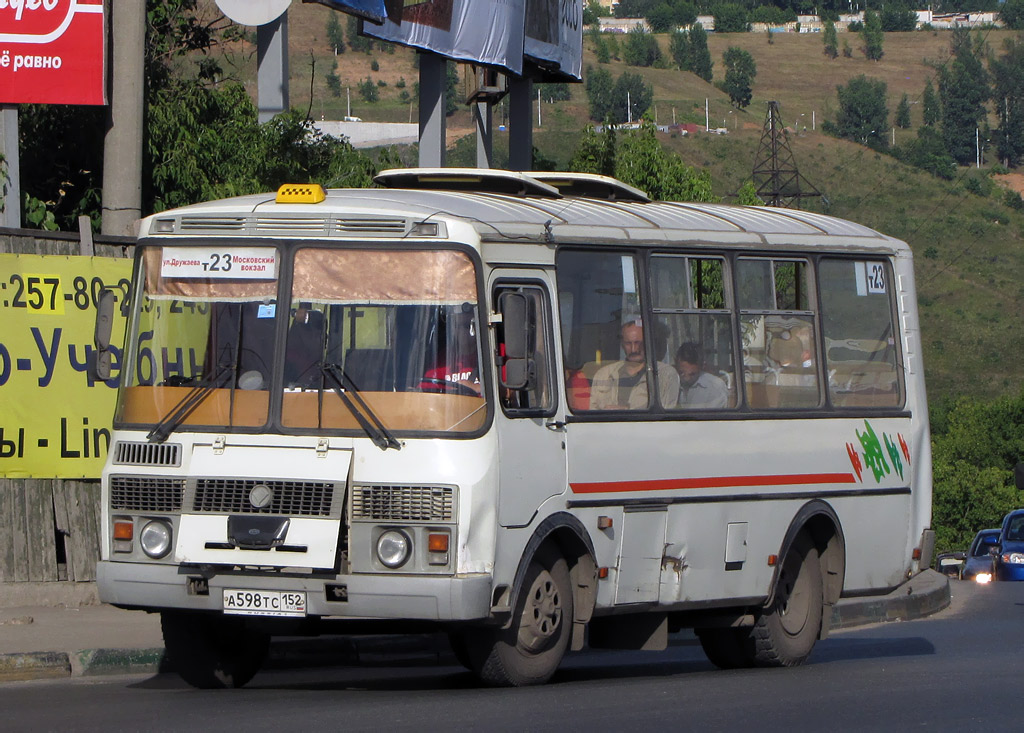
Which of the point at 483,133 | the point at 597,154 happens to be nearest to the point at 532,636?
the point at 483,133

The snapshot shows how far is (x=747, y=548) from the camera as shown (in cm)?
1070

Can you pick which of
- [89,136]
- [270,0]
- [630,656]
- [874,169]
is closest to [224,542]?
[630,656]

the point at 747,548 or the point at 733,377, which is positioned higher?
the point at 733,377

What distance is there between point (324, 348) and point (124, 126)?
5.34 metres

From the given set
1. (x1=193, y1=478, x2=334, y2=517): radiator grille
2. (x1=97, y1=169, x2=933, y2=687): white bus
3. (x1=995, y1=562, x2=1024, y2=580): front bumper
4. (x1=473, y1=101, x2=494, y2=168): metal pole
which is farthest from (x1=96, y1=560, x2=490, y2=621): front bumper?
(x1=995, y1=562, x2=1024, y2=580): front bumper

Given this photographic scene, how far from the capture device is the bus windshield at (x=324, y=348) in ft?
28.6

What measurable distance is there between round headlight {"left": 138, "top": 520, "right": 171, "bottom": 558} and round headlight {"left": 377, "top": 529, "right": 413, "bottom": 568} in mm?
1181

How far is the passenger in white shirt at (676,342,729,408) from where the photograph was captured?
1033 cm

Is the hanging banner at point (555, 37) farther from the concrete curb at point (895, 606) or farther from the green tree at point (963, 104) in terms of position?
the green tree at point (963, 104)

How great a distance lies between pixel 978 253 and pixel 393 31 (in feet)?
364

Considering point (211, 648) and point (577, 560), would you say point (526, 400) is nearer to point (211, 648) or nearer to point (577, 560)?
point (577, 560)

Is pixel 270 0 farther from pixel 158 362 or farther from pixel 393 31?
pixel 158 362

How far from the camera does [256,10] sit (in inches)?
591

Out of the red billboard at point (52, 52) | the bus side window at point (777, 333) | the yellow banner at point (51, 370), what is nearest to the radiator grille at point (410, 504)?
the bus side window at point (777, 333)
